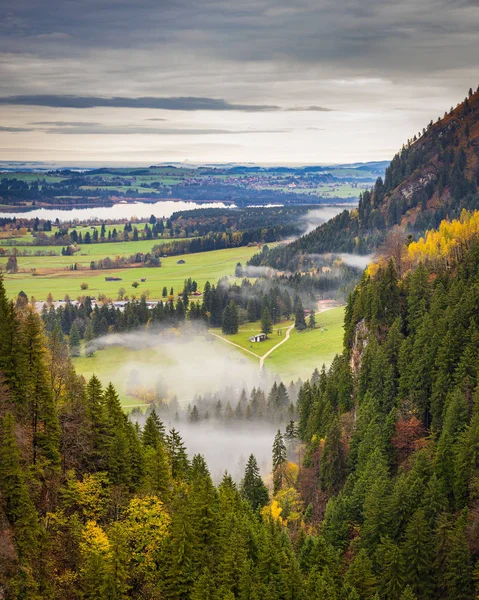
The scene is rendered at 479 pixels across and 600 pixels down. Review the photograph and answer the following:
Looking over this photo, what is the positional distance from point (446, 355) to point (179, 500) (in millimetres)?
54859

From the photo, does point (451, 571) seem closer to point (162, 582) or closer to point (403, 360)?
point (162, 582)

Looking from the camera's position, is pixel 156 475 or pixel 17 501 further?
pixel 156 475

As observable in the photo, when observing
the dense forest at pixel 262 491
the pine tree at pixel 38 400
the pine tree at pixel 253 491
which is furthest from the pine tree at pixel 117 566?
the pine tree at pixel 253 491

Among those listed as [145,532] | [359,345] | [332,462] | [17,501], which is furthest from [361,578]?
[359,345]

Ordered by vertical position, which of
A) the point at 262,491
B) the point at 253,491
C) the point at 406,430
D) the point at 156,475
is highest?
the point at 156,475

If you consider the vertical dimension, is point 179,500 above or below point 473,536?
above

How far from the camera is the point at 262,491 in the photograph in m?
115

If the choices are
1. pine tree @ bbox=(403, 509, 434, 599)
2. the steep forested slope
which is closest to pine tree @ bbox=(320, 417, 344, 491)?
the steep forested slope

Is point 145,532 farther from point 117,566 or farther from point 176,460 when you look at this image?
point 176,460

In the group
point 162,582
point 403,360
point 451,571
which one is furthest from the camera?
point 403,360

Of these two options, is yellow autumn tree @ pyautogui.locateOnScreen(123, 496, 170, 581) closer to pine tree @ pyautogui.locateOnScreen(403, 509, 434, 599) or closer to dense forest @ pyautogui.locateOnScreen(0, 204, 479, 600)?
dense forest @ pyautogui.locateOnScreen(0, 204, 479, 600)

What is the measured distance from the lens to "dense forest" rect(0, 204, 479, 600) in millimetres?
63062

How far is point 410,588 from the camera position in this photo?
76.8 m

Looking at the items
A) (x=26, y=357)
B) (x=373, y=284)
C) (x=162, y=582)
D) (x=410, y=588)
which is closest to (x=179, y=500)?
(x=162, y=582)
